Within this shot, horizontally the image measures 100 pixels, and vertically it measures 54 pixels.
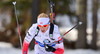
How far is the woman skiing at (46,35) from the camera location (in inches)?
141

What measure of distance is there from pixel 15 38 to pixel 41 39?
9.03 metres

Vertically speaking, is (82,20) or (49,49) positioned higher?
(49,49)

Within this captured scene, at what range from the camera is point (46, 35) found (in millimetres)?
3693

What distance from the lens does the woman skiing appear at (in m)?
3.57

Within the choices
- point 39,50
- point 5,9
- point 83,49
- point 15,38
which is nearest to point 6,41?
point 15,38

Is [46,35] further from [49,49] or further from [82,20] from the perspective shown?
[82,20]

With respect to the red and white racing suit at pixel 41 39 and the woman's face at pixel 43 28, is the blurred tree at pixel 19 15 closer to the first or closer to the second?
the red and white racing suit at pixel 41 39

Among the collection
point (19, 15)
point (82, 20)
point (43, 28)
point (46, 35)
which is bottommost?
point (82, 20)

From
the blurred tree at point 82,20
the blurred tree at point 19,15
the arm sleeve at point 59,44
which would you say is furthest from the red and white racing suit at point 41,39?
the blurred tree at point 19,15

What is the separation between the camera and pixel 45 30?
362 centimetres

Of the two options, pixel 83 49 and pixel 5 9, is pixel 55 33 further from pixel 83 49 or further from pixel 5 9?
pixel 5 9

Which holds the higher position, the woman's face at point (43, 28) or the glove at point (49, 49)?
the woman's face at point (43, 28)

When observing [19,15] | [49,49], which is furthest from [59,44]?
[19,15]

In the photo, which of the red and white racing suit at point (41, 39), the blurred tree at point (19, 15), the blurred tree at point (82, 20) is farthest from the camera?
the blurred tree at point (19, 15)
